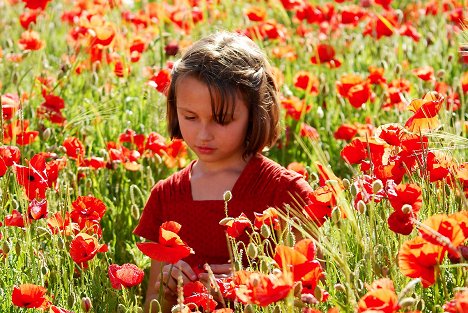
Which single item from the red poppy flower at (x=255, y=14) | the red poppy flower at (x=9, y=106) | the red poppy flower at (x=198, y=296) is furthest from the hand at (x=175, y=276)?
the red poppy flower at (x=255, y=14)

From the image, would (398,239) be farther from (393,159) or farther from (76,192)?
(76,192)

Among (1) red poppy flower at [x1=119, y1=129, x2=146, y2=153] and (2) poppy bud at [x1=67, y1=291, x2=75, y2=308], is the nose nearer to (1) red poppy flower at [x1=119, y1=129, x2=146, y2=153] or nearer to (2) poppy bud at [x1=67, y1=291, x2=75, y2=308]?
(2) poppy bud at [x1=67, y1=291, x2=75, y2=308]

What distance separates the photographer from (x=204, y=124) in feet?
10.0

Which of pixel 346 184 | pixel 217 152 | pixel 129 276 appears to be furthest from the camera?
pixel 217 152

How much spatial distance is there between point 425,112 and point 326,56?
2045 millimetres

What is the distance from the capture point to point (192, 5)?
18.8ft

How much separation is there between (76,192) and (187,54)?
26.9 inches

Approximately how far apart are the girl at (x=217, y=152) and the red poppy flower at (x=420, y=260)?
105 centimetres

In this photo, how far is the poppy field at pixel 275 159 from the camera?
7.43ft

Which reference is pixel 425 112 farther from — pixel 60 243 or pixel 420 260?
pixel 60 243

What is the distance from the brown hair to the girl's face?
0.02 m

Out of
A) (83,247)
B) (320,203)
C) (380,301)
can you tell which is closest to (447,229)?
(380,301)

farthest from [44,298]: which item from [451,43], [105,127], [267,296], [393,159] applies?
[451,43]

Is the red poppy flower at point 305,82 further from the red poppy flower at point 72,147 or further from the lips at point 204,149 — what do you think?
the lips at point 204,149
